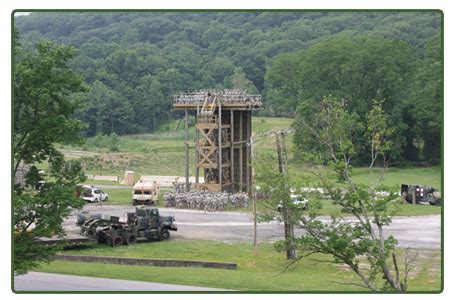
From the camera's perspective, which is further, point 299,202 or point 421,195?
point 421,195

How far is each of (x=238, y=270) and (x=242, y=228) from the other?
7511mm

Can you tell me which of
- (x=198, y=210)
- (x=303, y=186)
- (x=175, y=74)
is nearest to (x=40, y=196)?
(x=303, y=186)

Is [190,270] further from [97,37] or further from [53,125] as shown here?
[97,37]

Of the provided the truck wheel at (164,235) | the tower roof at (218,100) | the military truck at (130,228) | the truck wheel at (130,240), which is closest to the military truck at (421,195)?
the tower roof at (218,100)

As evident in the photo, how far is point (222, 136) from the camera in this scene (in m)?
37.5

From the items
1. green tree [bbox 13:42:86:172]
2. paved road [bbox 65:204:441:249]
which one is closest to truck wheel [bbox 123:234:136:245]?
paved road [bbox 65:204:441:249]

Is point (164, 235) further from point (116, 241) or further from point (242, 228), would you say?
point (242, 228)

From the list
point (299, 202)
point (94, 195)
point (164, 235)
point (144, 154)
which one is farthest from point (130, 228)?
point (144, 154)

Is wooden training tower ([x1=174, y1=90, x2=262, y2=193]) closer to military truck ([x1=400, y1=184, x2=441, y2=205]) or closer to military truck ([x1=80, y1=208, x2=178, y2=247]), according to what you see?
military truck ([x1=400, y1=184, x2=441, y2=205])

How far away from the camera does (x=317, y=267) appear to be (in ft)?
68.6

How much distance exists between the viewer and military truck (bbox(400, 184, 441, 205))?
31.6 metres

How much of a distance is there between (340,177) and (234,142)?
22387mm

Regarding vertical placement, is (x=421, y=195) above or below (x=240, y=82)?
below

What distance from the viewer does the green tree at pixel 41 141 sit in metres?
17.5
